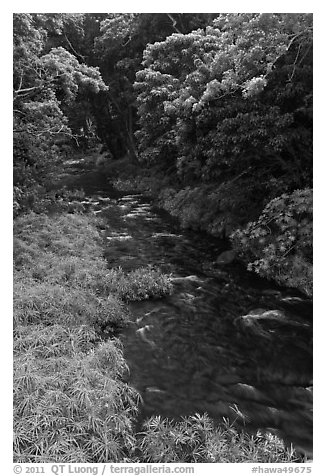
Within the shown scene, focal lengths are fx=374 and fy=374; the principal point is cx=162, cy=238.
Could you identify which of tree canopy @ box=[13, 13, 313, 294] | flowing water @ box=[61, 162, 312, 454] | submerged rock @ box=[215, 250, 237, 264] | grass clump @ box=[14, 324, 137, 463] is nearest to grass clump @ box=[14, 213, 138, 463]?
grass clump @ box=[14, 324, 137, 463]

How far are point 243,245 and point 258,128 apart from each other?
3726 millimetres

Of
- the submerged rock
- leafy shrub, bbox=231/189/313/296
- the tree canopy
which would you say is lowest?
the submerged rock

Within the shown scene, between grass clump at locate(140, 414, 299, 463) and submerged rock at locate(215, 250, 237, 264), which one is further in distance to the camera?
submerged rock at locate(215, 250, 237, 264)

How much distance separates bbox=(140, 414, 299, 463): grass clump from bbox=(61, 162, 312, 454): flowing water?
235 millimetres

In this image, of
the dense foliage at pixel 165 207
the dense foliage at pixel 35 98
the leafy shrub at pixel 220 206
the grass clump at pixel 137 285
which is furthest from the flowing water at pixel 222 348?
the dense foliage at pixel 35 98

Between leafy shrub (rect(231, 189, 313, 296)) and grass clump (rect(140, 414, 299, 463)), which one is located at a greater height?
leafy shrub (rect(231, 189, 313, 296))

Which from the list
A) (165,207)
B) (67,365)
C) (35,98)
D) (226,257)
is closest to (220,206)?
(226,257)

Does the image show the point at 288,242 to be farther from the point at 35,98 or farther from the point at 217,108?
the point at 35,98

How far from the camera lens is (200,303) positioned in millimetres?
9797

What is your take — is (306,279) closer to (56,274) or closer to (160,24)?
(56,274)

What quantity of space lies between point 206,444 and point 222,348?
99.4 inches

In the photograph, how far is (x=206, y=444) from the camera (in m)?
5.58

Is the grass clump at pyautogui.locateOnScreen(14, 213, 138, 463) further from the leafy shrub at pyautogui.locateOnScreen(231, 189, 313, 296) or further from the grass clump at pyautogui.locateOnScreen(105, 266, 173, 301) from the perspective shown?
the leafy shrub at pyautogui.locateOnScreen(231, 189, 313, 296)

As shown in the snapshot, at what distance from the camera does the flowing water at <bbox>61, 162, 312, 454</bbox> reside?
6359 millimetres
